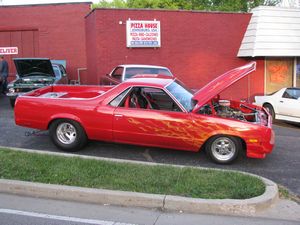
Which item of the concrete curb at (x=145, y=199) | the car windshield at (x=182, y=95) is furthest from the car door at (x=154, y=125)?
the concrete curb at (x=145, y=199)

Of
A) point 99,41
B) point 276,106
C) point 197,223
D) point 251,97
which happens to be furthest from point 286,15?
point 197,223

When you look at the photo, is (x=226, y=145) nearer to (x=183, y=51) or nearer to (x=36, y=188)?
(x=36, y=188)

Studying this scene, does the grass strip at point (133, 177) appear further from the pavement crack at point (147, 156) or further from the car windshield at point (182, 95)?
the car windshield at point (182, 95)

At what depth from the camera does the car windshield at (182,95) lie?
7.09 metres

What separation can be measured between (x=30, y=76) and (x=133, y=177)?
8853 mm

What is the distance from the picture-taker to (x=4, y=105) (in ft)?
47.3

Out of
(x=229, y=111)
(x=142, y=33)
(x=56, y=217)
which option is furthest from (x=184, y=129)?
(x=142, y=33)

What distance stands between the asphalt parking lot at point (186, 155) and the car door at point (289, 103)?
3285mm

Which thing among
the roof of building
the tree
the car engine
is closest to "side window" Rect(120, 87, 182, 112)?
the car engine

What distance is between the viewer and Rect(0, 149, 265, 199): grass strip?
206 inches

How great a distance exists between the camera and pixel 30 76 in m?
13.3

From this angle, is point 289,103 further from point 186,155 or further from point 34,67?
point 34,67

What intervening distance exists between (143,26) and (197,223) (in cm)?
1224

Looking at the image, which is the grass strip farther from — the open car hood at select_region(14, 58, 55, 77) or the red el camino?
the open car hood at select_region(14, 58, 55, 77)
